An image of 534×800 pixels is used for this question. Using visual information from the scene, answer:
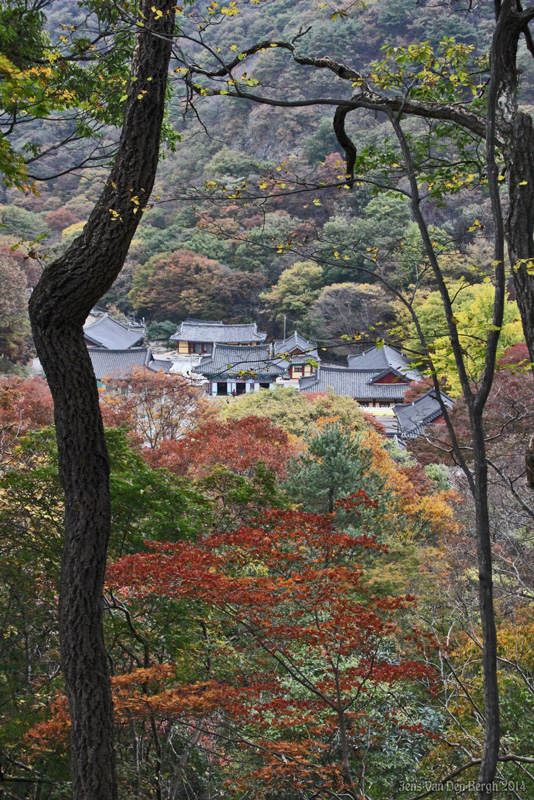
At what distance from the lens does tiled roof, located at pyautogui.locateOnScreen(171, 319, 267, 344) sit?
36156mm

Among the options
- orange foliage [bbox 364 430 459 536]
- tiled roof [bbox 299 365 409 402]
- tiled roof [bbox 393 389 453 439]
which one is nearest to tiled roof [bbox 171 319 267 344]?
tiled roof [bbox 299 365 409 402]

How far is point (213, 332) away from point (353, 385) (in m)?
10.6

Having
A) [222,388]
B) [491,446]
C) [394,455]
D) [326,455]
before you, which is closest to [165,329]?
[222,388]

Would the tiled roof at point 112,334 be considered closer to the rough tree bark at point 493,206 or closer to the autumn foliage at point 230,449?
the autumn foliage at point 230,449

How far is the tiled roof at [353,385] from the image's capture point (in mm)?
28667

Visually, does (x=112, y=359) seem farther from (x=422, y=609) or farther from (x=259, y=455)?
(x=422, y=609)

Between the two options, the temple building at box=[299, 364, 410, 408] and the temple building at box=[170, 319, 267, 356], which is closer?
the temple building at box=[299, 364, 410, 408]

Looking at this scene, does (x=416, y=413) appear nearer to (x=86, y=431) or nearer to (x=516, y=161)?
(x=516, y=161)

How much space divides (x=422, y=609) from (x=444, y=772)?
3.24 m

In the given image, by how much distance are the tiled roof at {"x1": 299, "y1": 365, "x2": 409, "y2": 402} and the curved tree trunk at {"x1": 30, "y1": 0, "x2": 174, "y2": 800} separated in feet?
84.5

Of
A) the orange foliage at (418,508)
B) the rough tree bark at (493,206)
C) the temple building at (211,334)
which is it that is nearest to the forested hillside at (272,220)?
the temple building at (211,334)

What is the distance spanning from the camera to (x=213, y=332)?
36.6 m

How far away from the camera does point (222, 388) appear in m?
33.7

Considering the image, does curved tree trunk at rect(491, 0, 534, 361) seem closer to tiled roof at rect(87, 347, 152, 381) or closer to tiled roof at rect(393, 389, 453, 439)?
tiled roof at rect(393, 389, 453, 439)
